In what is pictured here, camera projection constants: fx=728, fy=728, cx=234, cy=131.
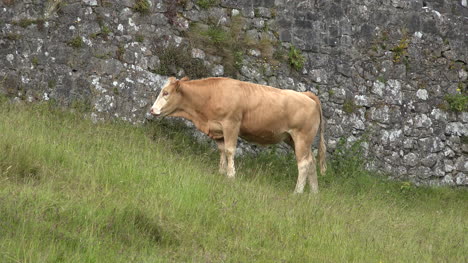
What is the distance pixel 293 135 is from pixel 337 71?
329 centimetres

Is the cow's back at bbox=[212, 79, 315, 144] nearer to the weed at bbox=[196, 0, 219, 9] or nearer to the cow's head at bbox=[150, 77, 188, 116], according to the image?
the cow's head at bbox=[150, 77, 188, 116]

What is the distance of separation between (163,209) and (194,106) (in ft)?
12.8

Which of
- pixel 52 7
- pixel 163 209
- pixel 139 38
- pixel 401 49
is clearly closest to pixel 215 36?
pixel 139 38

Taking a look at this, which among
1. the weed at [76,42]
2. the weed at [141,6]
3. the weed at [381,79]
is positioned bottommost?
the weed at [381,79]

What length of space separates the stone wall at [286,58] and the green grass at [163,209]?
2.91ft

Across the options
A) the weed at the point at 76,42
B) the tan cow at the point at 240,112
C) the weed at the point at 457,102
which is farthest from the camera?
the weed at the point at 457,102

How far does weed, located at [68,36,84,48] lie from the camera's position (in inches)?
487

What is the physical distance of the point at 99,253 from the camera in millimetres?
6805

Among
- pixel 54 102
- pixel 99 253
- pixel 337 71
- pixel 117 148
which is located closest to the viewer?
pixel 99 253

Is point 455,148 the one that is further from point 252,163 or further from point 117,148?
point 117,148

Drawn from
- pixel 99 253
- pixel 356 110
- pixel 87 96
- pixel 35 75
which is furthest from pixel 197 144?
pixel 99 253

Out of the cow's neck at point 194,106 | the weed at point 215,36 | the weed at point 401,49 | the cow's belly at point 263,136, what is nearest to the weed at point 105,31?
the weed at point 215,36

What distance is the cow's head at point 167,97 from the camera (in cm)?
1169

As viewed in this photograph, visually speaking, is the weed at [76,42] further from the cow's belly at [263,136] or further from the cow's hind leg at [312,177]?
the cow's hind leg at [312,177]
